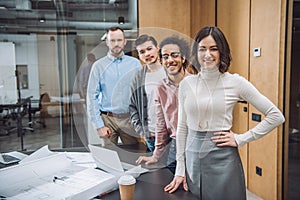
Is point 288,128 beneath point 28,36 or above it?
beneath

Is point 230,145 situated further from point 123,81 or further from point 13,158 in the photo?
point 13,158

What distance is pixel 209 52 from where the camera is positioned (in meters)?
1.21

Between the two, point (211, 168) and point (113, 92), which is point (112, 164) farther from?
point (211, 168)

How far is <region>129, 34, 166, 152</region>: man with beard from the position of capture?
1.28 m

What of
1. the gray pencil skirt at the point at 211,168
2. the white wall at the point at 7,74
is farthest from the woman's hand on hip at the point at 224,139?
the white wall at the point at 7,74

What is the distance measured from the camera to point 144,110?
1334mm

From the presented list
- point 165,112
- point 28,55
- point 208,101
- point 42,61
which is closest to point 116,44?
point 165,112

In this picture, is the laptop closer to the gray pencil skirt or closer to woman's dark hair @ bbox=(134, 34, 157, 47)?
the gray pencil skirt

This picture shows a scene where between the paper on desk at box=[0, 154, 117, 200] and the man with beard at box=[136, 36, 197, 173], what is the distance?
0.89 feet

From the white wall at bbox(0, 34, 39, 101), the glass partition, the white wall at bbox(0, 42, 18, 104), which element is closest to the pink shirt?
the glass partition

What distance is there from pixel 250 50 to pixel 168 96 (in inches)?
76.5

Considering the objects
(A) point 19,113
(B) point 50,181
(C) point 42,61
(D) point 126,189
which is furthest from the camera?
(A) point 19,113

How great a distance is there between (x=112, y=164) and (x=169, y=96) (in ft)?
1.34

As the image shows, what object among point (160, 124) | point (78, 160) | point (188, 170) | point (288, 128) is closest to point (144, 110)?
point (160, 124)
